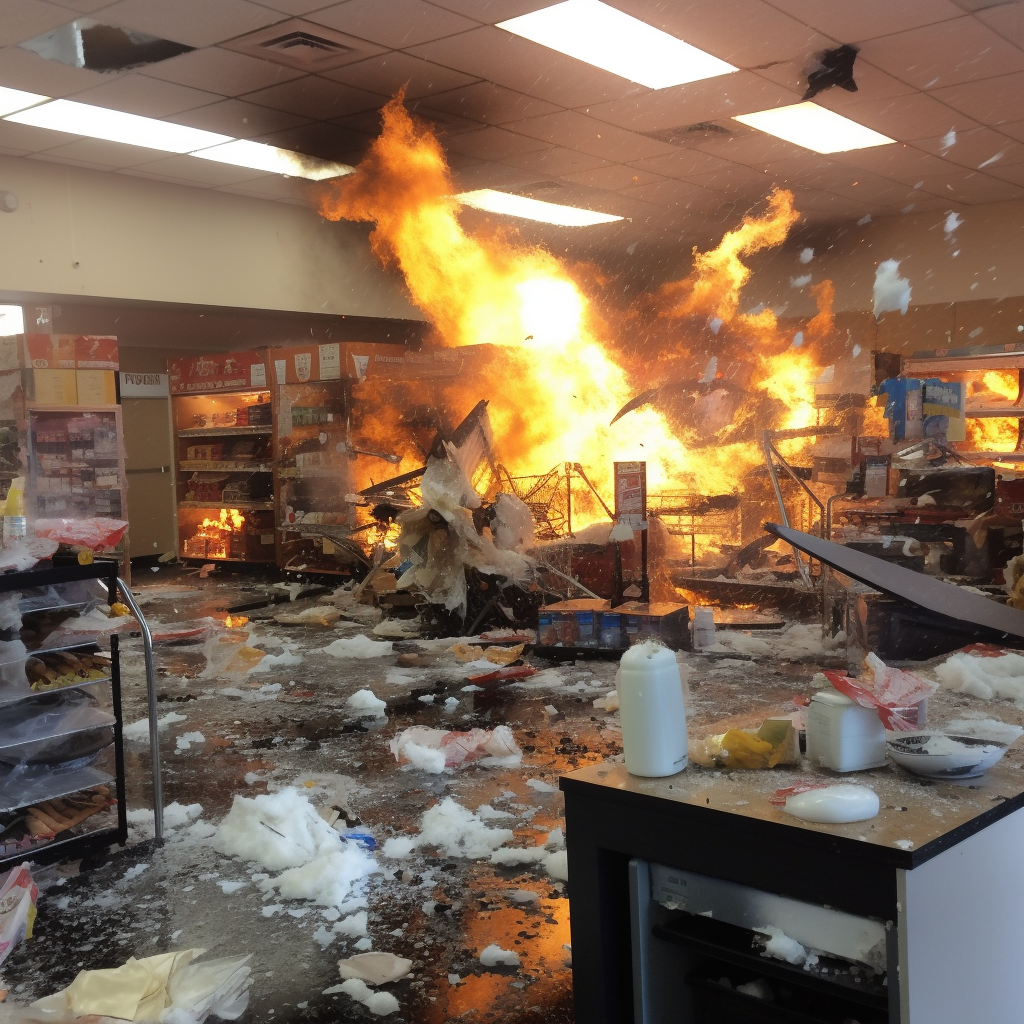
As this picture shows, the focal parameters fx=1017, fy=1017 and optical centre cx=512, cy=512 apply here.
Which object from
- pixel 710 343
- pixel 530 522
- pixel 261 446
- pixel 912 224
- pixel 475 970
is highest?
pixel 912 224

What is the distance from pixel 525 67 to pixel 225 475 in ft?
21.8

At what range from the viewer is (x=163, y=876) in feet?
11.0

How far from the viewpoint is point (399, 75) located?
6477 millimetres

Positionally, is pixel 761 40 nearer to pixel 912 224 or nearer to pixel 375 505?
pixel 375 505

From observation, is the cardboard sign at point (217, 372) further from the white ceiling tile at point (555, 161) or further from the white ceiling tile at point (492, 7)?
the white ceiling tile at point (492, 7)

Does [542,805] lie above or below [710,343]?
below

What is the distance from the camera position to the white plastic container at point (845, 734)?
198 centimetres

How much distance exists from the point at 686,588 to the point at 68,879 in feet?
18.5

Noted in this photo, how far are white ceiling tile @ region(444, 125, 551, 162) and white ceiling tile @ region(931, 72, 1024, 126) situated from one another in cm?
297

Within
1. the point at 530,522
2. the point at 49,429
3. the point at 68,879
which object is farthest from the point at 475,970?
the point at 49,429

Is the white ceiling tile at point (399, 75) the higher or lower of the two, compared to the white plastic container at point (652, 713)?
higher

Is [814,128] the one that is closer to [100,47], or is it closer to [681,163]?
[681,163]

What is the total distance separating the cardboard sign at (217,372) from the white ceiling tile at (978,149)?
660 centimetres

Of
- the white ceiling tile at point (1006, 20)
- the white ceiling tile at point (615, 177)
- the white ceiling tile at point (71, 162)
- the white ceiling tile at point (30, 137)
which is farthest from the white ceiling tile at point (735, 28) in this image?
the white ceiling tile at point (71, 162)
